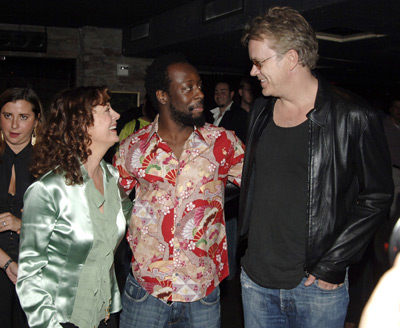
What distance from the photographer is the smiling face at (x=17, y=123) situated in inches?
110

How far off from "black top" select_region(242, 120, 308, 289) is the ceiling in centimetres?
298

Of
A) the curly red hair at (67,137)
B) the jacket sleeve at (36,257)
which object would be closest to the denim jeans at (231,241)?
the curly red hair at (67,137)

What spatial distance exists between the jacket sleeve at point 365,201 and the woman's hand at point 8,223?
1732 millimetres

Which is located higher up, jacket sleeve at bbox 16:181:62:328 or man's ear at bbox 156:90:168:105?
man's ear at bbox 156:90:168:105

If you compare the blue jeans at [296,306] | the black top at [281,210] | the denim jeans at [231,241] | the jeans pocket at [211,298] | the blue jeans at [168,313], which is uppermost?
the black top at [281,210]

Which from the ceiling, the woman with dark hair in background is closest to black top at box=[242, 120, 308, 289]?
the woman with dark hair in background

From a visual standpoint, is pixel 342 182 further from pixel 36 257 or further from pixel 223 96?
pixel 223 96

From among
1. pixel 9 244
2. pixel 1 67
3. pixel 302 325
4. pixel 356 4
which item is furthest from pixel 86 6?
pixel 302 325

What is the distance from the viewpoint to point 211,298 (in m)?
2.16

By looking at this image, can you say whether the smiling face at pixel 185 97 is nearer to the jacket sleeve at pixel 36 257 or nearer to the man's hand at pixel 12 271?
the jacket sleeve at pixel 36 257

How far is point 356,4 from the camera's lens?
445 centimetres

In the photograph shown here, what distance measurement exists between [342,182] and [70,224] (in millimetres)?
1150

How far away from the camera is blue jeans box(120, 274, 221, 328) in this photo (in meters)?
2.12

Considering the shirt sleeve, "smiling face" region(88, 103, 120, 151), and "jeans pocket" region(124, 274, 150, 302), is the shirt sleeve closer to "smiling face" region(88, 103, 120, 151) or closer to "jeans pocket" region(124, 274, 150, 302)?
"smiling face" region(88, 103, 120, 151)
